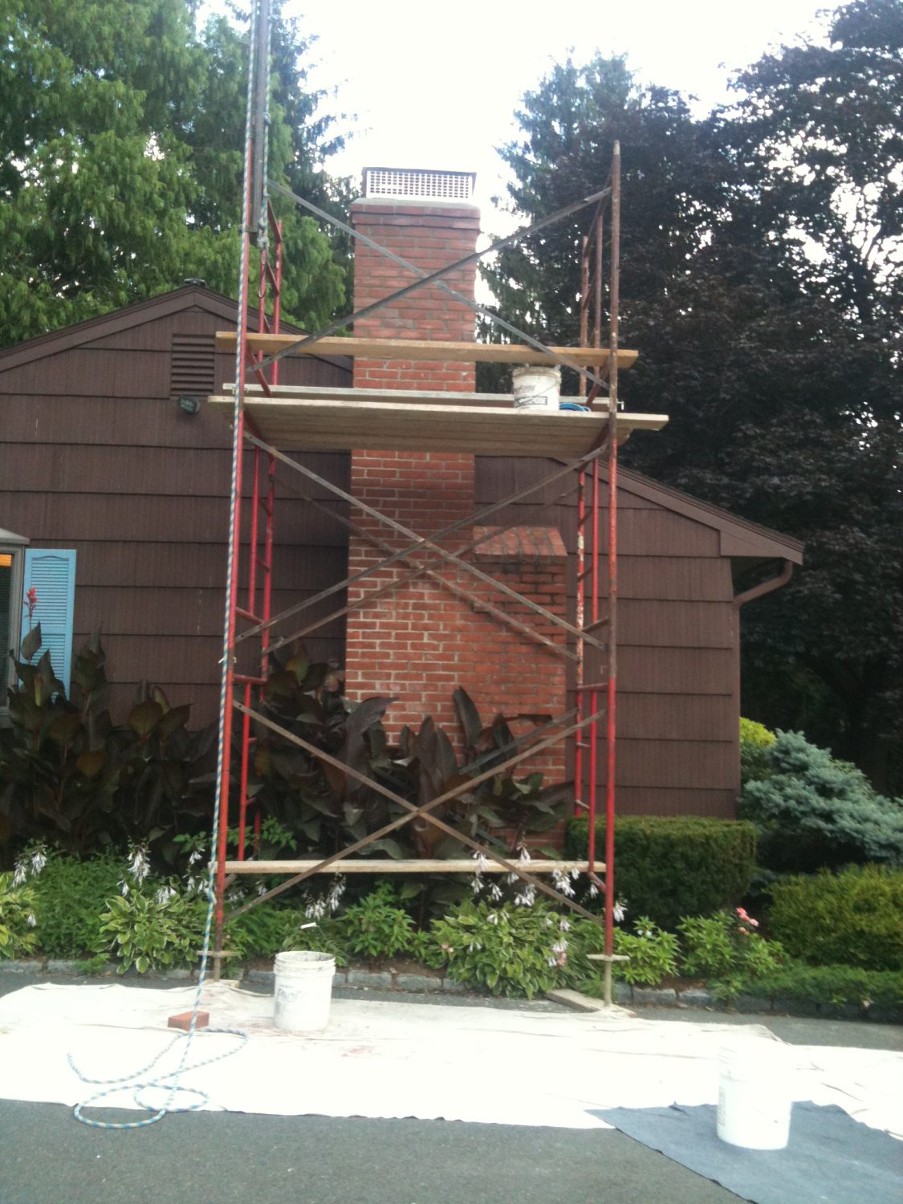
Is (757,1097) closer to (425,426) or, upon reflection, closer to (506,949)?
(506,949)

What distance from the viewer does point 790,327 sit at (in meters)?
16.2

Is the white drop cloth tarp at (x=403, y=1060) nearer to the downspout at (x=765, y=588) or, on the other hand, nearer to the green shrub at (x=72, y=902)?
the green shrub at (x=72, y=902)

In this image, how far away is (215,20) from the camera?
19.5 metres

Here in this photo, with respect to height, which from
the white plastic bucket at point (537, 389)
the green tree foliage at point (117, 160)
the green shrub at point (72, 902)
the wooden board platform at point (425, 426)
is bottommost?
the green shrub at point (72, 902)

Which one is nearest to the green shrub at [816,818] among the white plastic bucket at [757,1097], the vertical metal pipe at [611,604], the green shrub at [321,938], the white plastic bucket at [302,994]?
the vertical metal pipe at [611,604]

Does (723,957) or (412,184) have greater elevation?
(412,184)

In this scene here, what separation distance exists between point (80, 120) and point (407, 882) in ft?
44.6

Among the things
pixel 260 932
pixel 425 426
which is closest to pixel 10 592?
pixel 260 932

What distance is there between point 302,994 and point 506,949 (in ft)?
4.49

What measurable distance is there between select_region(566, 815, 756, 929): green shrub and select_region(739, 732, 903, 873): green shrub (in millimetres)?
939

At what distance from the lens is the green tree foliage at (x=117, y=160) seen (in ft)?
51.2

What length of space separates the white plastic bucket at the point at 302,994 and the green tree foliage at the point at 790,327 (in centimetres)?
1057

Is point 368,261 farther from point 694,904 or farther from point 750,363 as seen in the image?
point 750,363

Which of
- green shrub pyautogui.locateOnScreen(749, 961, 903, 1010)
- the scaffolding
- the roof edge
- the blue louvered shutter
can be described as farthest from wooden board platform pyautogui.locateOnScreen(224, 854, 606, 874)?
the roof edge
